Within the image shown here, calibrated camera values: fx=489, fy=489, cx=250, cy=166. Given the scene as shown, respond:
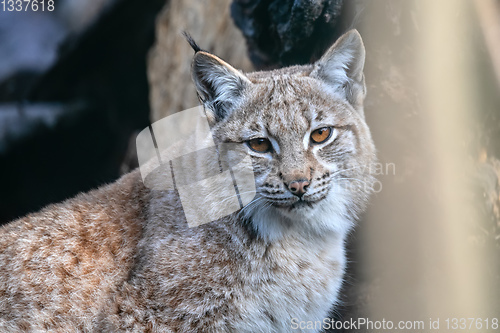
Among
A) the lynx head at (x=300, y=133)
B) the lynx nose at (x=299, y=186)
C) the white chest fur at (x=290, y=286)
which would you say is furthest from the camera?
the white chest fur at (x=290, y=286)

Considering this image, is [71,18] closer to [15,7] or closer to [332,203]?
[15,7]

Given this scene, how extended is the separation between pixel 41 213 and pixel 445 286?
3410 mm

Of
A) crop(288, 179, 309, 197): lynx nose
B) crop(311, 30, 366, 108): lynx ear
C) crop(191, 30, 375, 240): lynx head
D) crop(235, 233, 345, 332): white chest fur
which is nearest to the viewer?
crop(288, 179, 309, 197): lynx nose

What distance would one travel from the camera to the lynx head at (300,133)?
319 cm

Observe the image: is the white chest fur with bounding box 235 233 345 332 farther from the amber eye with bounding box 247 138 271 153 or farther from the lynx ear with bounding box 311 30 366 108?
the lynx ear with bounding box 311 30 366 108

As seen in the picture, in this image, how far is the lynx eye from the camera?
3.34m

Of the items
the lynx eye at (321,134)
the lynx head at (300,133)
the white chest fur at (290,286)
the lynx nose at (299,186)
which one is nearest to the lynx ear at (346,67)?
the lynx head at (300,133)

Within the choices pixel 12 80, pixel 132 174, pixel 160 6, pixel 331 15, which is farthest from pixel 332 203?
pixel 12 80

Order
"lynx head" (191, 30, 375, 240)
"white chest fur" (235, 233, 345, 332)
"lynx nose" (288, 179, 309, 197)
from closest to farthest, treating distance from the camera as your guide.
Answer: "lynx nose" (288, 179, 309, 197) < "lynx head" (191, 30, 375, 240) < "white chest fur" (235, 233, 345, 332)

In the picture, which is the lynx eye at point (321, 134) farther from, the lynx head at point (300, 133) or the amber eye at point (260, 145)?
the amber eye at point (260, 145)

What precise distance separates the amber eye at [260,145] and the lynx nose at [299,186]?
382 millimetres

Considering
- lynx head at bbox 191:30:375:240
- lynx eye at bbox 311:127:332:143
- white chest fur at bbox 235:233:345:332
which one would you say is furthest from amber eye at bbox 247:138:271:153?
white chest fur at bbox 235:233:345:332

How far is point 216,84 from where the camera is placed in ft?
11.5

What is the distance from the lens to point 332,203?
357cm
